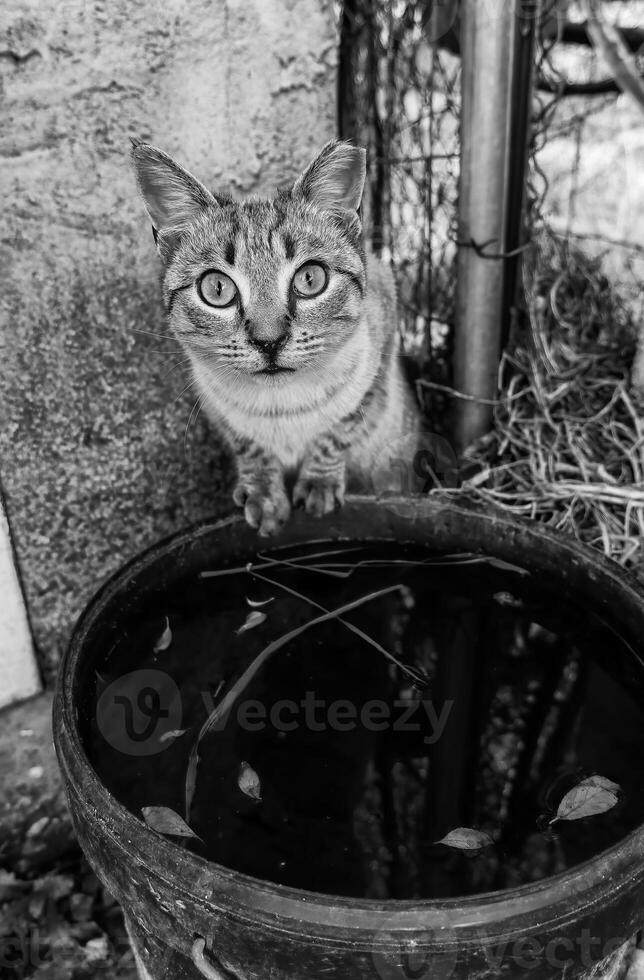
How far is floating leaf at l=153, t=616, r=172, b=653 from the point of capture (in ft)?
4.70

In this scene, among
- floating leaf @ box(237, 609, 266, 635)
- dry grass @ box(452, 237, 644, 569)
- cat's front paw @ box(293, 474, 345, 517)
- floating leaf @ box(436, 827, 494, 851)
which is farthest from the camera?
dry grass @ box(452, 237, 644, 569)

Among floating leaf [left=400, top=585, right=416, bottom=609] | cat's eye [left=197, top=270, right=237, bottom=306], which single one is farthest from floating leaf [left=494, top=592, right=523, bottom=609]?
cat's eye [left=197, top=270, right=237, bottom=306]

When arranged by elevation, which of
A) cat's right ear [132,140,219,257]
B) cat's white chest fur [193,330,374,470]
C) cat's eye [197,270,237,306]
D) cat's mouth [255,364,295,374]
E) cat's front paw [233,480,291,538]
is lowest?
cat's front paw [233,480,291,538]

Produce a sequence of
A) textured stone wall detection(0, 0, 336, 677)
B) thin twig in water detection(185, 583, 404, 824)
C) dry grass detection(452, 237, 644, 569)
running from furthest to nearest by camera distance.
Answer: dry grass detection(452, 237, 644, 569)
textured stone wall detection(0, 0, 336, 677)
thin twig in water detection(185, 583, 404, 824)

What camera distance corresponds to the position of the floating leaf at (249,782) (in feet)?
3.87

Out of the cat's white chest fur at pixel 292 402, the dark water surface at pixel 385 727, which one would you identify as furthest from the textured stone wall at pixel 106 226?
the dark water surface at pixel 385 727

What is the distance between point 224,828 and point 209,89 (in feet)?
5.06

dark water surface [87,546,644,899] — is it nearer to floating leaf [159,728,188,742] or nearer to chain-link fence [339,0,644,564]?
floating leaf [159,728,188,742]

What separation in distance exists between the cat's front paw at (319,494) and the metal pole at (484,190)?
557mm

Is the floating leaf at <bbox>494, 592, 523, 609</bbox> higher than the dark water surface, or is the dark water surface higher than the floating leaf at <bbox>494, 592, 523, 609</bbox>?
the floating leaf at <bbox>494, 592, 523, 609</bbox>

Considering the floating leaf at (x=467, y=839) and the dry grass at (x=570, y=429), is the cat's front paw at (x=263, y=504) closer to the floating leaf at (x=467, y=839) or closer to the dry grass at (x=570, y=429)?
the dry grass at (x=570, y=429)

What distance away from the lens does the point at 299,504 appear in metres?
1.78

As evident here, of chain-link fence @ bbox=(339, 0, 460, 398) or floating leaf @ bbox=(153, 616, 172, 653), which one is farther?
chain-link fence @ bbox=(339, 0, 460, 398)

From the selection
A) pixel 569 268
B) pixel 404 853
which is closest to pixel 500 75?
pixel 569 268
